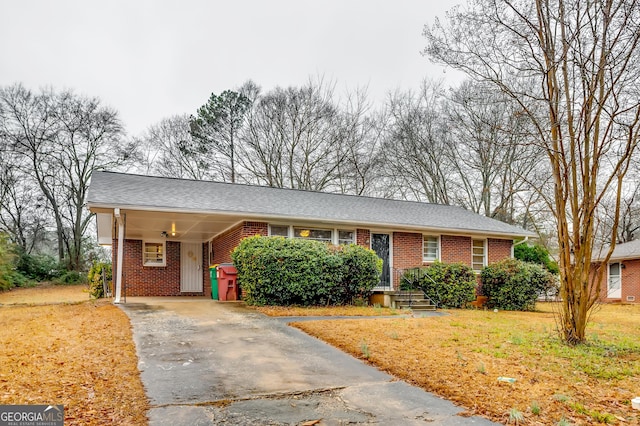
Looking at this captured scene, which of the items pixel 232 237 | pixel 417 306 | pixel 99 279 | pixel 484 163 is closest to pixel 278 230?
pixel 232 237

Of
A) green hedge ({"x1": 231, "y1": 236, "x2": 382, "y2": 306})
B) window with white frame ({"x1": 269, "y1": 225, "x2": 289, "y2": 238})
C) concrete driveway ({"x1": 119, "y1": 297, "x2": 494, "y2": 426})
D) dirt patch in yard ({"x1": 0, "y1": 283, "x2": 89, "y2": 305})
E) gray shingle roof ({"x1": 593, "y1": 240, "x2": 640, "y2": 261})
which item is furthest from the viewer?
dirt patch in yard ({"x1": 0, "y1": 283, "x2": 89, "y2": 305})

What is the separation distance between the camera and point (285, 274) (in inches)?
438

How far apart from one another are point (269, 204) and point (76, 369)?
9.45 metres

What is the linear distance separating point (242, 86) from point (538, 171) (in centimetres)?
1754

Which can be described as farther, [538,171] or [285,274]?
[538,171]

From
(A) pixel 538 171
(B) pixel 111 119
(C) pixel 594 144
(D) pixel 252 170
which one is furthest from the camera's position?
(B) pixel 111 119

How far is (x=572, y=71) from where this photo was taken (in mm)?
7082

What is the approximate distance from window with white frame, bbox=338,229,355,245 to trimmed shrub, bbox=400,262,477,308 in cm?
240

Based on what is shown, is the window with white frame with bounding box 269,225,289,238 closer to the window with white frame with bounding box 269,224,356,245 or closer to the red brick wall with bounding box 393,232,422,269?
the window with white frame with bounding box 269,224,356,245

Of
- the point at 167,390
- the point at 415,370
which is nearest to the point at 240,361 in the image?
the point at 167,390

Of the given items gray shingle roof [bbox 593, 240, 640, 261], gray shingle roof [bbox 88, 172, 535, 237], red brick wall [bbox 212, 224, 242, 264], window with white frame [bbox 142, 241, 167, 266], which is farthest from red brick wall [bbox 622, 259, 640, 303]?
window with white frame [bbox 142, 241, 167, 266]

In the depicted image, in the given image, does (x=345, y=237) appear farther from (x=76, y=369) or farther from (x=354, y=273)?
(x=76, y=369)

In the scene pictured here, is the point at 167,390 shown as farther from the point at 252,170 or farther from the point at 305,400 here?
the point at 252,170

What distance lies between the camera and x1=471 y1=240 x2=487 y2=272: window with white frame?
17.2 meters
